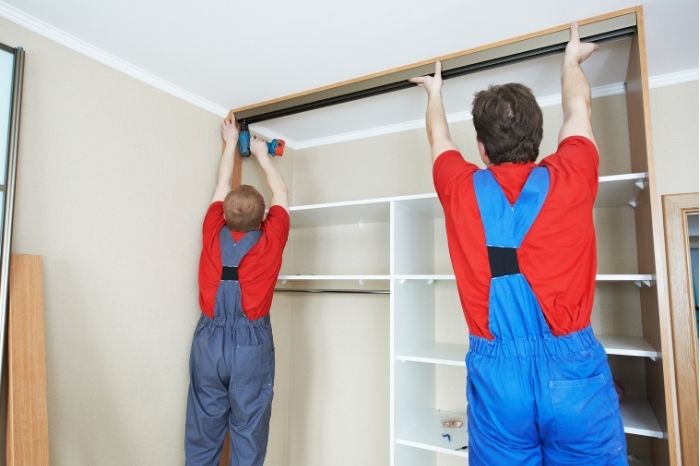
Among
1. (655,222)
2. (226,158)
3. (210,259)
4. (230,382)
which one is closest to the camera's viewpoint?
(655,222)

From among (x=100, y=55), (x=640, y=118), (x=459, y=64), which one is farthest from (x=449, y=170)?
(x=100, y=55)

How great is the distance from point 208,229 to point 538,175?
1602 mm

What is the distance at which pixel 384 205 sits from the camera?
2.42 metres

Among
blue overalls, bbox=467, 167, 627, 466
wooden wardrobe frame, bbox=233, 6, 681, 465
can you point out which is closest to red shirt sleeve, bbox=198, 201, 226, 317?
wooden wardrobe frame, bbox=233, 6, 681, 465

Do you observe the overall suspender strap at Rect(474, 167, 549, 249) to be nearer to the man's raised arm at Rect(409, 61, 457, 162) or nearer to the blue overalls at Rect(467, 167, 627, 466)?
the blue overalls at Rect(467, 167, 627, 466)

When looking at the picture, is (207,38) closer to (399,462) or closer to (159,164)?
(159,164)

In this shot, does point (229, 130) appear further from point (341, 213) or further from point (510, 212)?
point (510, 212)

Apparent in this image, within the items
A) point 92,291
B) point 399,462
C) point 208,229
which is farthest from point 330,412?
point 92,291

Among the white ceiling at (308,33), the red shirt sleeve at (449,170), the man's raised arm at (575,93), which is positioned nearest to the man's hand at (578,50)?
the man's raised arm at (575,93)

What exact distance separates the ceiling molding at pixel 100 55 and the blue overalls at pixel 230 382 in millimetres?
834

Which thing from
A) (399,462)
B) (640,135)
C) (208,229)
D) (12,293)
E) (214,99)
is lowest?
(399,462)

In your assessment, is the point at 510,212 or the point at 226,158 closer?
the point at 510,212

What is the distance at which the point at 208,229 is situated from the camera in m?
2.33

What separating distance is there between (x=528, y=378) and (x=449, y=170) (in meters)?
0.66
